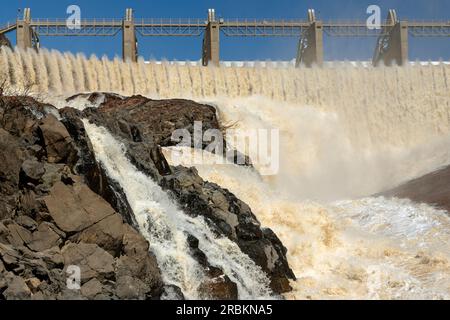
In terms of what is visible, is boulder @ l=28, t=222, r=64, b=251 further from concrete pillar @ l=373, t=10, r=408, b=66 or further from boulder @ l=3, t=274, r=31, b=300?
concrete pillar @ l=373, t=10, r=408, b=66

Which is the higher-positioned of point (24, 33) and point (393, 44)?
point (24, 33)

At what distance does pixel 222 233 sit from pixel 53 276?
213 inches

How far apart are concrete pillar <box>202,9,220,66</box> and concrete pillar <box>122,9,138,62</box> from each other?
16.1ft

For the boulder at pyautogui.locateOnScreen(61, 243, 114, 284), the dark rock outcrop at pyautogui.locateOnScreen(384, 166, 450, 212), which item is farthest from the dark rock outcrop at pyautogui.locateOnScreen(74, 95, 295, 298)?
the dark rock outcrop at pyautogui.locateOnScreen(384, 166, 450, 212)

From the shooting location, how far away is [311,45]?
45938mm

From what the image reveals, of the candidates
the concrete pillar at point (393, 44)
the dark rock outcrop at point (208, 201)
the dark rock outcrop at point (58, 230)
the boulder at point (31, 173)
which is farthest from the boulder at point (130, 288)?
the concrete pillar at point (393, 44)

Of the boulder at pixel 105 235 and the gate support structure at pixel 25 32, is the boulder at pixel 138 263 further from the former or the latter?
the gate support structure at pixel 25 32

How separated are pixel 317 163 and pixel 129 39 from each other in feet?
51.1

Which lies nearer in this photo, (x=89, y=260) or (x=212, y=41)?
(x=89, y=260)

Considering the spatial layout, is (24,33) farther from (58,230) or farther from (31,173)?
(58,230)

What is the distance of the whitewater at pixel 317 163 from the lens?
15.4 metres

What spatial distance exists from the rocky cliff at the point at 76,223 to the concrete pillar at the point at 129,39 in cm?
2491

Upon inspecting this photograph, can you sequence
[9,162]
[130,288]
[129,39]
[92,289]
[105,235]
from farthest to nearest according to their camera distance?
[129,39], [9,162], [105,235], [130,288], [92,289]

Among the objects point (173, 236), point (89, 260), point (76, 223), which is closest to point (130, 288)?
point (89, 260)
